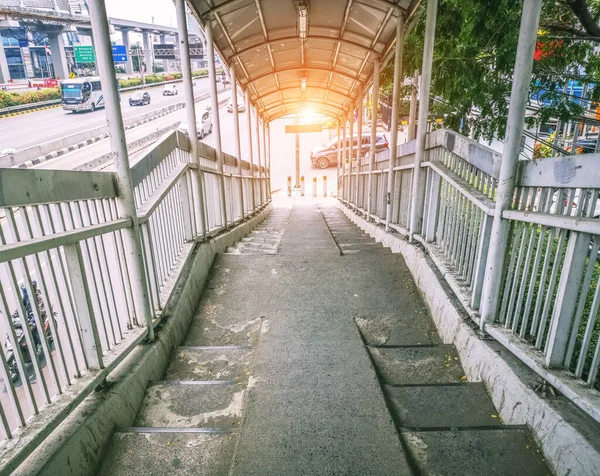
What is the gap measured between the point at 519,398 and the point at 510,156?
4.59ft

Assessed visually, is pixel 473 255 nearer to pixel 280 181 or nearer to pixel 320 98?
pixel 320 98

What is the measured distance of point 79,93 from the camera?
28406 mm

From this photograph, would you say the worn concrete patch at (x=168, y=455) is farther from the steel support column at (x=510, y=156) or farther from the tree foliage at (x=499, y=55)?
the tree foliage at (x=499, y=55)

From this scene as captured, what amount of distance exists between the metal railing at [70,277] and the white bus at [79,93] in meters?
31.9

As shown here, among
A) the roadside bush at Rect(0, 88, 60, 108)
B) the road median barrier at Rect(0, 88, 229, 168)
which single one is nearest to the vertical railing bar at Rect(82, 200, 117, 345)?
the road median barrier at Rect(0, 88, 229, 168)

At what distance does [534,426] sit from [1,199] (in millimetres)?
2651

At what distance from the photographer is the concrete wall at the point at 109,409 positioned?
1.56 meters

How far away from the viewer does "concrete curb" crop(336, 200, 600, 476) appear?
1.52 meters

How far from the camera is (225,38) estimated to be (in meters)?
6.24

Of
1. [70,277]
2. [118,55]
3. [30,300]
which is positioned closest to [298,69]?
[70,277]

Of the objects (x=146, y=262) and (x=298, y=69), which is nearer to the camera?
(x=146, y=262)

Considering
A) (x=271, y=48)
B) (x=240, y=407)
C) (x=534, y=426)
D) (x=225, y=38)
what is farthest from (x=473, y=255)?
(x=271, y=48)

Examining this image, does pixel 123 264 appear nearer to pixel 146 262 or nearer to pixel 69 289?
pixel 146 262

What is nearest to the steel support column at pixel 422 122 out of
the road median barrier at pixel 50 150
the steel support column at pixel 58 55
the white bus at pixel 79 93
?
the road median barrier at pixel 50 150
